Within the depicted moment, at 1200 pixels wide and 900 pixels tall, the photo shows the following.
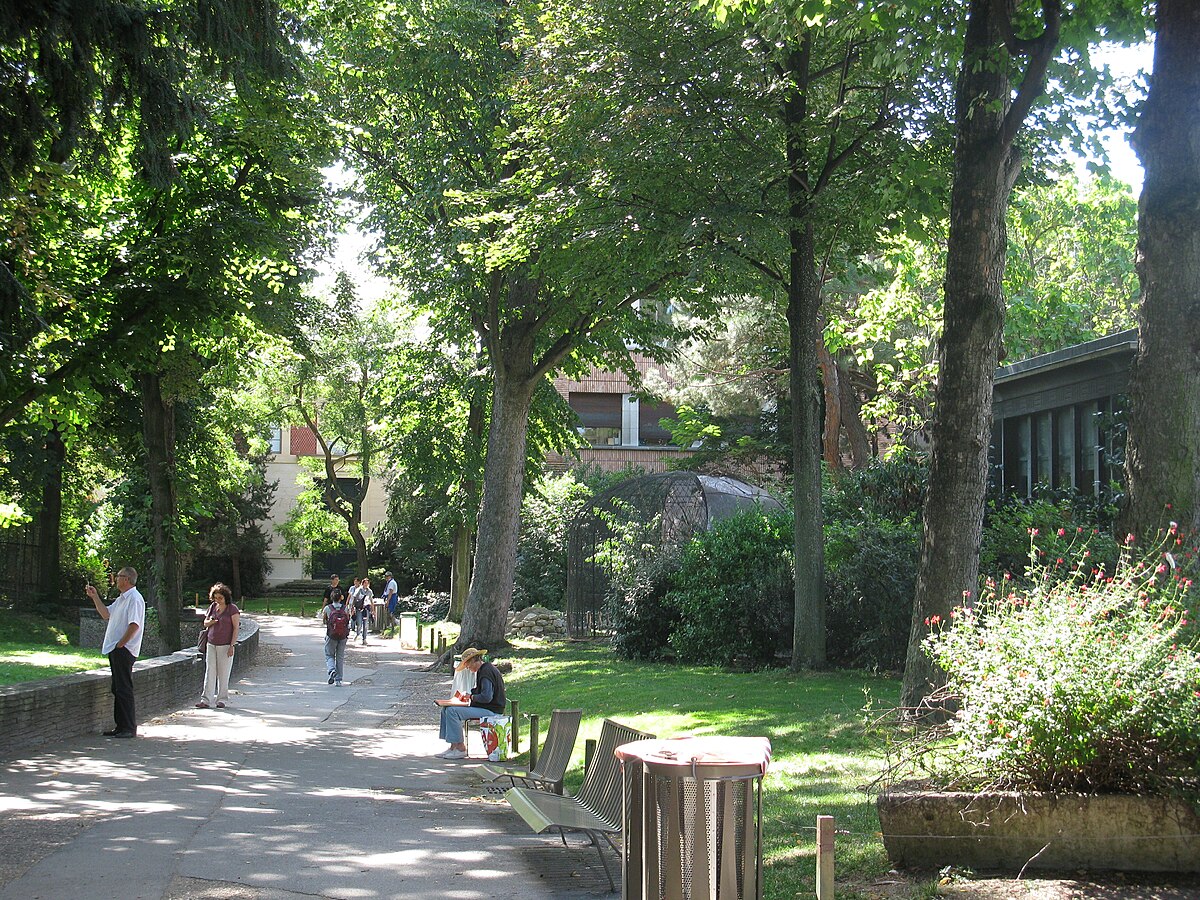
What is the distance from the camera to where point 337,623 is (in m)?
21.6

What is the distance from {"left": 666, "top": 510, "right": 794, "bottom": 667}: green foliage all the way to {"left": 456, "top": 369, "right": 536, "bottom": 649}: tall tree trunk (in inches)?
167

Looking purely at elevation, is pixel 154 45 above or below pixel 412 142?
below

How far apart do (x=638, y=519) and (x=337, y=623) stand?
7.56m

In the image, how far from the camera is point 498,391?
25.1 m

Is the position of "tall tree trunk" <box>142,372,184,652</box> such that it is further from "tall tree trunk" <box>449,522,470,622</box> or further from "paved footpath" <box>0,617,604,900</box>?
"tall tree trunk" <box>449,522,470,622</box>

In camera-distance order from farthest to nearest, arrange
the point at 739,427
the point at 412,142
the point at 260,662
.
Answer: the point at 739,427 → the point at 260,662 → the point at 412,142

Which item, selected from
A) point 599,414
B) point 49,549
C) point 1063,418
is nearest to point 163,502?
point 1063,418

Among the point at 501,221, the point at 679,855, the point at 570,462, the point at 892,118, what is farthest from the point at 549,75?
the point at 570,462

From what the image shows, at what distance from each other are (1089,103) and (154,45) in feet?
36.6

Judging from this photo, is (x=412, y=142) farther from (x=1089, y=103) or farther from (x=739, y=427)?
(x=739, y=427)

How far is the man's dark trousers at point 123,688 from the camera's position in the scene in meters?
13.4

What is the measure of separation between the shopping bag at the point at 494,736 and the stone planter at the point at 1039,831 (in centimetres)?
679

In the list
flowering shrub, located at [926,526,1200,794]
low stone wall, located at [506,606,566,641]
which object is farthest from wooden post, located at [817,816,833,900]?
low stone wall, located at [506,606,566,641]

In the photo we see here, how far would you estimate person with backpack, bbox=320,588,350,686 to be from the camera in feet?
70.5
